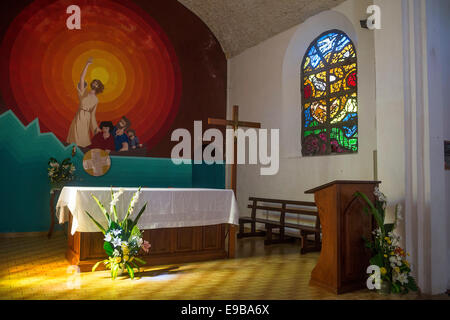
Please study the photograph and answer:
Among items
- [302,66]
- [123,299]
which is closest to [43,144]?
[123,299]

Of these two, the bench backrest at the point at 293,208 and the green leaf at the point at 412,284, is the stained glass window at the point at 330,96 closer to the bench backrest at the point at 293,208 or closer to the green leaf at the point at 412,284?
the bench backrest at the point at 293,208

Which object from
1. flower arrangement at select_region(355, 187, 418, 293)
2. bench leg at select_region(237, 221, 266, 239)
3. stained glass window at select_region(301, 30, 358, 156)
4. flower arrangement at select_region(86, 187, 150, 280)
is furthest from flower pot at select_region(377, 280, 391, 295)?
bench leg at select_region(237, 221, 266, 239)

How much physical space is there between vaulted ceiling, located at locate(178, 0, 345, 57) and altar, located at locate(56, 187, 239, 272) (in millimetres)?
4289

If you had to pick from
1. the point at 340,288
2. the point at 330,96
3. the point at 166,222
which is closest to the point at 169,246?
the point at 166,222

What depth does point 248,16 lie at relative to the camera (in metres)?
8.40

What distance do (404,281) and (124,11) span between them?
24.3 ft

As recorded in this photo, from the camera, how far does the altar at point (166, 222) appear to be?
14.7 feet

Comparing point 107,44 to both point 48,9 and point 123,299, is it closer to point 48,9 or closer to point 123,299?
point 48,9

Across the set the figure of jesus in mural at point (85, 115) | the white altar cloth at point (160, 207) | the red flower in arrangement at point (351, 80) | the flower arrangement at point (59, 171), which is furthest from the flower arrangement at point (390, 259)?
the figure of jesus in mural at point (85, 115)

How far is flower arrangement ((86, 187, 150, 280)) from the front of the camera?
4121mm

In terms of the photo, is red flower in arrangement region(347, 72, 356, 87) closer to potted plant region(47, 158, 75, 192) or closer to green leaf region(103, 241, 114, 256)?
green leaf region(103, 241, 114, 256)

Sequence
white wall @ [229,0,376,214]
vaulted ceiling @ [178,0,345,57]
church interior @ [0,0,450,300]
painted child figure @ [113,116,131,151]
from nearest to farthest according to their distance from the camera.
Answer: church interior @ [0,0,450,300], white wall @ [229,0,376,214], vaulted ceiling @ [178,0,345,57], painted child figure @ [113,116,131,151]

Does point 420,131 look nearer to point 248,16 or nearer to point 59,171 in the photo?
point 248,16

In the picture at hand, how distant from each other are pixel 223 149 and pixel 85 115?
10.9ft
